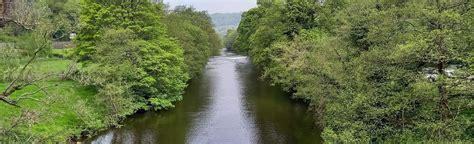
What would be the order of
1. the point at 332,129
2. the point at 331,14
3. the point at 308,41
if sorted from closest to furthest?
the point at 332,129
the point at 308,41
the point at 331,14

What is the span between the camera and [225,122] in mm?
29484

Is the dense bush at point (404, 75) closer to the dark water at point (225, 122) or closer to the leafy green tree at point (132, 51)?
the dark water at point (225, 122)

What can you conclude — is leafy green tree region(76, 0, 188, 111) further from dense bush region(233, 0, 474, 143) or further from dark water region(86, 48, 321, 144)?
dense bush region(233, 0, 474, 143)

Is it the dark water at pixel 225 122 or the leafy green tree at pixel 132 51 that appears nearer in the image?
the dark water at pixel 225 122

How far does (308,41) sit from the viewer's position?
33031 millimetres

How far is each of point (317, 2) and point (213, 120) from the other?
15408 mm

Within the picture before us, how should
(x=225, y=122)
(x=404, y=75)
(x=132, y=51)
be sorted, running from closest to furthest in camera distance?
1. (x=404, y=75)
2. (x=225, y=122)
3. (x=132, y=51)

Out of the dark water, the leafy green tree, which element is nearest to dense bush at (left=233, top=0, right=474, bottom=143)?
the dark water

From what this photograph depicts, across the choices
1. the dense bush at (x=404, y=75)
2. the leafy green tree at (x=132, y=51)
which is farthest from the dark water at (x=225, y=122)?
the dense bush at (x=404, y=75)

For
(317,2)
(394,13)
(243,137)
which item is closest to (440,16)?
(394,13)

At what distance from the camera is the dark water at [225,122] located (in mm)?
25547

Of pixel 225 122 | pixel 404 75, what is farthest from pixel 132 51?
pixel 404 75

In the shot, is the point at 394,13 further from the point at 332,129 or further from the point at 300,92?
the point at 300,92

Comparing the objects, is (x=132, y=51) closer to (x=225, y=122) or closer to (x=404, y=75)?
(x=225, y=122)
